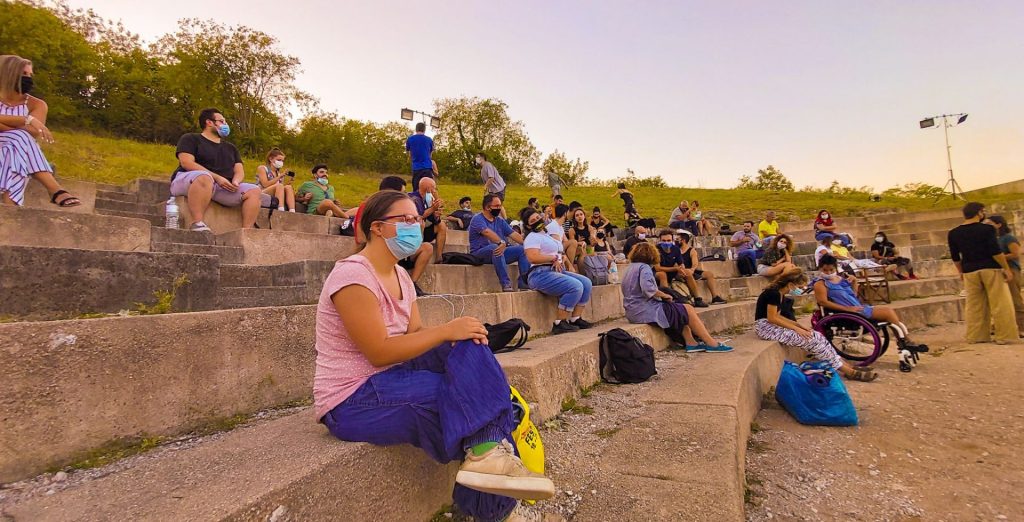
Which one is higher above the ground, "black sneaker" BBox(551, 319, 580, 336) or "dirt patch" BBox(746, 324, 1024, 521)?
"black sneaker" BBox(551, 319, 580, 336)

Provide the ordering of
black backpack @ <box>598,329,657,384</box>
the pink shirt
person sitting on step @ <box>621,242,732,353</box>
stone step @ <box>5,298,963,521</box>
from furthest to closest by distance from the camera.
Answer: person sitting on step @ <box>621,242,732,353</box>, black backpack @ <box>598,329,657,384</box>, the pink shirt, stone step @ <box>5,298,963,521</box>

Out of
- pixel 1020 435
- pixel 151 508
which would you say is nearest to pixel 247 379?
pixel 151 508

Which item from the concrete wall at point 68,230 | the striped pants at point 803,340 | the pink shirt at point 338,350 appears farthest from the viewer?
the striped pants at point 803,340

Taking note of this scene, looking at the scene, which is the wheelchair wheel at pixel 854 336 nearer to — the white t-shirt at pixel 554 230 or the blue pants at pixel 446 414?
the white t-shirt at pixel 554 230

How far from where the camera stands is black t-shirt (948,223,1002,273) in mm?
6820

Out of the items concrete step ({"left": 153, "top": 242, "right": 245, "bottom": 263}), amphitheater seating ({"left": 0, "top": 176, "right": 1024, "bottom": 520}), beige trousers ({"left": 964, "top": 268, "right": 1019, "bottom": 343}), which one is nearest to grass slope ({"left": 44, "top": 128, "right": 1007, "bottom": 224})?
concrete step ({"left": 153, "top": 242, "right": 245, "bottom": 263})

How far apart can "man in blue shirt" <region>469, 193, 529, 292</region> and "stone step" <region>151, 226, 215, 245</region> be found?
2.92 m

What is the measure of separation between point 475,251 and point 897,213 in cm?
1985

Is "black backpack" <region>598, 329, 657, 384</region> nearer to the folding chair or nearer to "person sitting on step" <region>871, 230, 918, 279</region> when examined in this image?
the folding chair

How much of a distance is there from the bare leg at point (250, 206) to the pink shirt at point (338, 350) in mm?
3878

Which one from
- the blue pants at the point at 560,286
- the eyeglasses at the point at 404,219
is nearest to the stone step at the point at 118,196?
the blue pants at the point at 560,286

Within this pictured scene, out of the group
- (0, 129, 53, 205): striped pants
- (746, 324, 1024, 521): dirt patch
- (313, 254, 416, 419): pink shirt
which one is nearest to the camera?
(313, 254, 416, 419): pink shirt

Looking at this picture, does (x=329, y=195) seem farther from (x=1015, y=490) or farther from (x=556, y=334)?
(x=1015, y=490)

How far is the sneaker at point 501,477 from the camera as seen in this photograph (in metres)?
1.62
